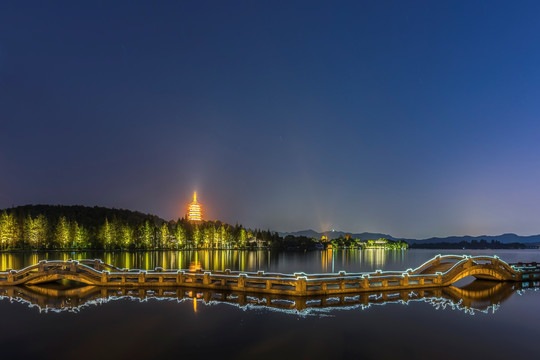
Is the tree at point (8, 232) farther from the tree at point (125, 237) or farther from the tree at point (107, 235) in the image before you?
the tree at point (125, 237)

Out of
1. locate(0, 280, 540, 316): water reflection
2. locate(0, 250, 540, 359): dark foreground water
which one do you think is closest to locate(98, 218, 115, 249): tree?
locate(0, 280, 540, 316): water reflection

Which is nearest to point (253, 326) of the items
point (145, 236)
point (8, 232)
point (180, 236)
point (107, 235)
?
point (8, 232)

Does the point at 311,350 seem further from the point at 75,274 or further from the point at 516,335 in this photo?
the point at 75,274

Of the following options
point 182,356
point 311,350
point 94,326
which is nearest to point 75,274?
point 94,326

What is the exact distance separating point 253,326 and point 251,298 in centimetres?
700

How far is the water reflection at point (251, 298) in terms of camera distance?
959 inches

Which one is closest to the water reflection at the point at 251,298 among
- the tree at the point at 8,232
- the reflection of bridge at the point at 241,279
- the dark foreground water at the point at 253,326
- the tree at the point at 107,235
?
the dark foreground water at the point at 253,326

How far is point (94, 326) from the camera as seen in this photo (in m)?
19.6

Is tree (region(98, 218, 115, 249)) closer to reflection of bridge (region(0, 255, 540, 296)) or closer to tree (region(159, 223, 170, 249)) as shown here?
tree (region(159, 223, 170, 249))

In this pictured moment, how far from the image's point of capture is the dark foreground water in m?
16.2

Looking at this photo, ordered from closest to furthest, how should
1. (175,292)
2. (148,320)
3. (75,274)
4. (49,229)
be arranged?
(148,320) < (175,292) < (75,274) < (49,229)

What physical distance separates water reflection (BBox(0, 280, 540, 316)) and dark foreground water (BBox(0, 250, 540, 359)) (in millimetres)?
82

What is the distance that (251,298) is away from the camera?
26672 mm

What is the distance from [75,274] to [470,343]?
28.9 m
